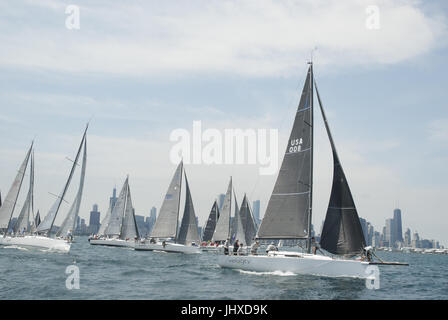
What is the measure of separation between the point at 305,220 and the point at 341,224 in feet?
7.38

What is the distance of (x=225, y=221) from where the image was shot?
64062 millimetres

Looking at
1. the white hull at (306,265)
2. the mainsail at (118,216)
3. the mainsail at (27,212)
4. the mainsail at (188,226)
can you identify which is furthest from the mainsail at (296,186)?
the mainsail at (118,216)

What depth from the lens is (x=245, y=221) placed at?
6506 centimetres

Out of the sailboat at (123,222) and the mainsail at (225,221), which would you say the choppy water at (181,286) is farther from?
the sailboat at (123,222)

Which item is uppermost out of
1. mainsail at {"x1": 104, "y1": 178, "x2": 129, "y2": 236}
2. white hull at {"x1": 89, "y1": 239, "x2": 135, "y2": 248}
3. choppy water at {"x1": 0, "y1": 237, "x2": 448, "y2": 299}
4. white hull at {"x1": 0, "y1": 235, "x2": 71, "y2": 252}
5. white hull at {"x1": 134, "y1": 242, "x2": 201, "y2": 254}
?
mainsail at {"x1": 104, "y1": 178, "x2": 129, "y2": 236}

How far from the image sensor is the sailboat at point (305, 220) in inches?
904

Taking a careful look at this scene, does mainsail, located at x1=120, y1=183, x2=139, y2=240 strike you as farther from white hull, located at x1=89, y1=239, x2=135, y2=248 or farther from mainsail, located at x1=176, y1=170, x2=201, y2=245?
mainsail, located at x1=176, y1=170, x2=201, y2=245

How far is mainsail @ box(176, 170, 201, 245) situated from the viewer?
5228 cm

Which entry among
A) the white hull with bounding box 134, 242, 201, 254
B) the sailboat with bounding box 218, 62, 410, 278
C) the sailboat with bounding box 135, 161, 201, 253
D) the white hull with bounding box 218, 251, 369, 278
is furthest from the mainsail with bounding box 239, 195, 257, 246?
the white hull with bounding box 218, 251, 369, 278

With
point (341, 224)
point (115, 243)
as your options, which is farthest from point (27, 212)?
point (341, 224)

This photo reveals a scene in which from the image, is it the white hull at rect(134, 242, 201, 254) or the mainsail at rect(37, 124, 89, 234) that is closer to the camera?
the mainsail at rect(37, 124, 89, 234)

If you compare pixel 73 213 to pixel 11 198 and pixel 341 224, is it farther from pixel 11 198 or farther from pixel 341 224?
pixel 341 224

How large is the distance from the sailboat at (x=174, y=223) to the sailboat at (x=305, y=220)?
2453 centimetres

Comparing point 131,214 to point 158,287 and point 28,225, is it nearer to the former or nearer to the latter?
point 28,225
